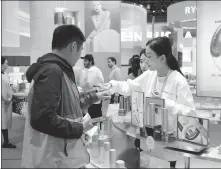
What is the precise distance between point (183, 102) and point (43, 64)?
0.91 metres

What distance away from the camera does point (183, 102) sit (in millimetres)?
1733

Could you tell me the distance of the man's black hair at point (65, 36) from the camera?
1321 millimetres

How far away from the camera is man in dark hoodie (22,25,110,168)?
1.20 meters

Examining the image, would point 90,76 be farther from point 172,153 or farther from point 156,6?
point 156,6

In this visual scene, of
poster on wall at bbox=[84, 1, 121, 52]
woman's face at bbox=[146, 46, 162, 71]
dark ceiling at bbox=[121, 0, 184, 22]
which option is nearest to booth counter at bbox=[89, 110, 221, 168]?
woman's face at bbox=[146, 46, 162, 71]

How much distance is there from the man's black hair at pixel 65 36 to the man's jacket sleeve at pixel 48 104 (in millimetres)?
160

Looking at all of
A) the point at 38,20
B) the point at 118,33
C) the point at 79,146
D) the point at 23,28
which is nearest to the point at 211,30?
the point at 79,146

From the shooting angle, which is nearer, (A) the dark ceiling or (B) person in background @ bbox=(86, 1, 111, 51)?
(B) person in background @ bbox=(86, 1, 111, 51)

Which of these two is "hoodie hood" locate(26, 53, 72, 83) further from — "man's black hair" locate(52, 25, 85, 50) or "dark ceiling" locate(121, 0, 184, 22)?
"dark ceiling" locate(121, 0, 184, 22)

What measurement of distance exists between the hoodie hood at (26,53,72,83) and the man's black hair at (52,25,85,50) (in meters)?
0.06

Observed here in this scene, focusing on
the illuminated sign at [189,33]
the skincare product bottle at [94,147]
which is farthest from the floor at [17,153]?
the illuminated sign at [189,33]

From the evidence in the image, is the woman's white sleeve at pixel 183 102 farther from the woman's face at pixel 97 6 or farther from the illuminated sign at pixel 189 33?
the illuminated sign at pixel 189 33

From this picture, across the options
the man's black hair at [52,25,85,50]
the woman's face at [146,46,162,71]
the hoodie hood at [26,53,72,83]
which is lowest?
the hoodie hood at [26,53,72,83]

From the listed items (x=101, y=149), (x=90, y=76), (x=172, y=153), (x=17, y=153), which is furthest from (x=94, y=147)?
(x=90, y=76)
